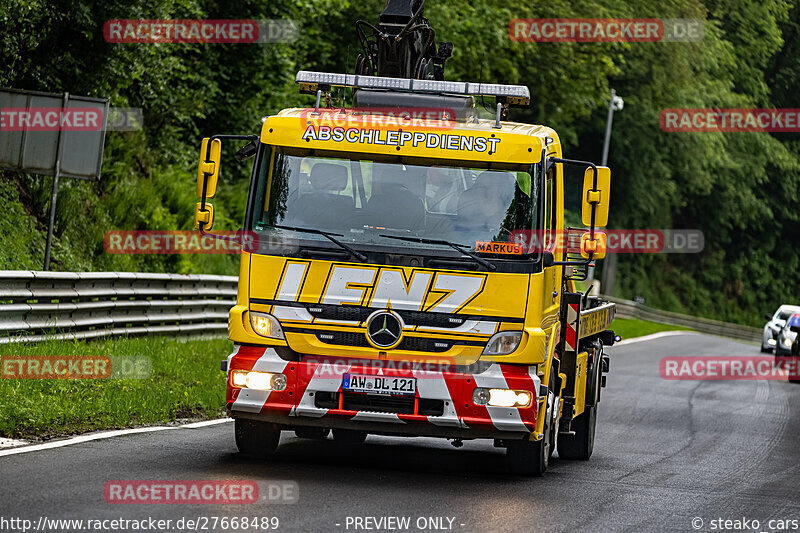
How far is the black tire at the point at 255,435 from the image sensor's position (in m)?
10.6

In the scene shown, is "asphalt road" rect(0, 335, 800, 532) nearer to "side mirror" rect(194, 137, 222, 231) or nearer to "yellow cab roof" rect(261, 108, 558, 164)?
"side mirror" rect(194, 137, 222, 231)

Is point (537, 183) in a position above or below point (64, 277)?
above

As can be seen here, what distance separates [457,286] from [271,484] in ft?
6.32

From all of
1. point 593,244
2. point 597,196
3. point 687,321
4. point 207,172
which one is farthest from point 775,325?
point 207,172

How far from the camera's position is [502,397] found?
32.3 ft

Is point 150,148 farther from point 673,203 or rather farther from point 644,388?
point 673,203

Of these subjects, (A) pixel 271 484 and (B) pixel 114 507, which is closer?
(B) pixel 114 507

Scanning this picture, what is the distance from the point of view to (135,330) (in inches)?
735

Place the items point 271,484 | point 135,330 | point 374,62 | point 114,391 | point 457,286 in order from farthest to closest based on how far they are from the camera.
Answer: point 135,330 < point 374,62 < point 114,391 < point 457,286 < point 271,484

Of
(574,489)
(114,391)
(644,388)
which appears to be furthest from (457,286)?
(644,388)

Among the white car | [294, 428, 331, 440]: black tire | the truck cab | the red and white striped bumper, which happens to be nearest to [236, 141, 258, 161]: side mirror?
the truck cab

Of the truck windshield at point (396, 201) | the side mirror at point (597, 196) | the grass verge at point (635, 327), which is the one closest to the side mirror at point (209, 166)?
the truck windshield at point (396, 201)

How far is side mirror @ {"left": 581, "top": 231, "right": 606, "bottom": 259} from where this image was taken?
1039 centimetres

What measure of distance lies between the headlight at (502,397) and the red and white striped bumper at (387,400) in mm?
29
